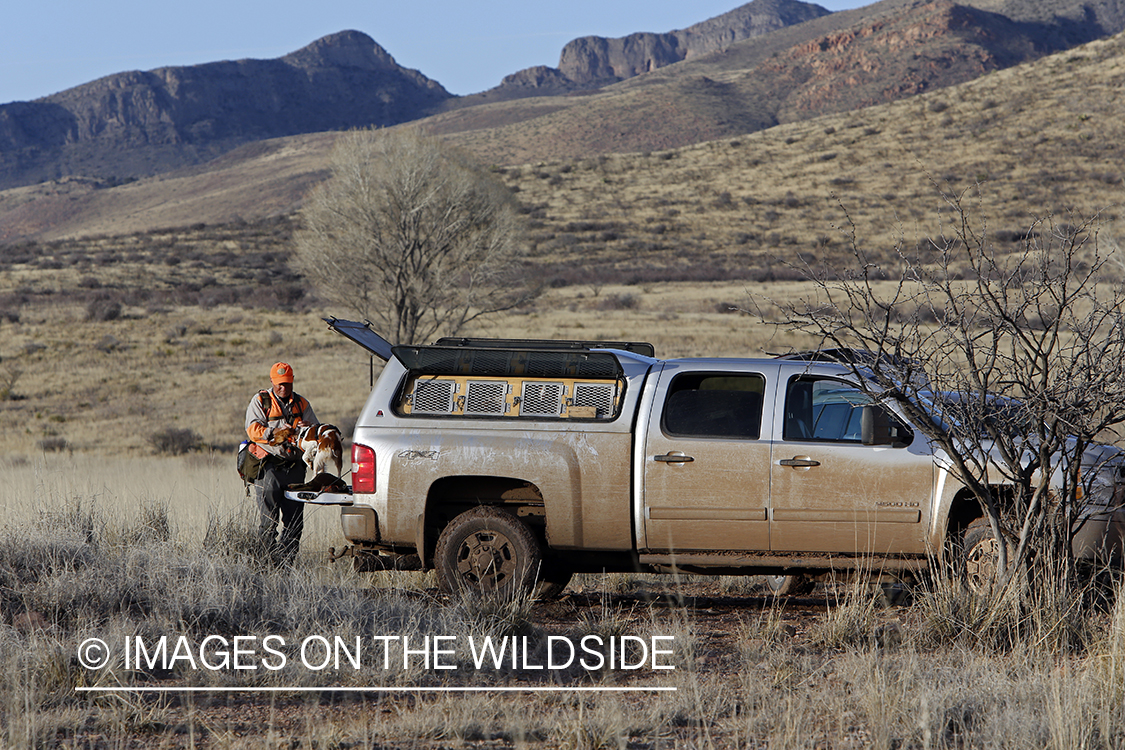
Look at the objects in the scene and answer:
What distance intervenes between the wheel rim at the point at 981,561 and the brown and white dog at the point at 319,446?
4.65 metres

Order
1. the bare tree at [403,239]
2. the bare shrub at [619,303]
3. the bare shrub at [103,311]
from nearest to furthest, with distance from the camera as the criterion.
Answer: the bare tree at [403,239] → the bare shrub at [103,311] → the bare shrub at [619,303]

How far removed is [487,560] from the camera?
690 centimetres

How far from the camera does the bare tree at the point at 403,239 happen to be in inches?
1142

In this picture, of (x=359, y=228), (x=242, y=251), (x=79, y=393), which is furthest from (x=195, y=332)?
(x=242, y=251)

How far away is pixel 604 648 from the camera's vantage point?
5.90 m

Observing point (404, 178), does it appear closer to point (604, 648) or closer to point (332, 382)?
point (332, 382)

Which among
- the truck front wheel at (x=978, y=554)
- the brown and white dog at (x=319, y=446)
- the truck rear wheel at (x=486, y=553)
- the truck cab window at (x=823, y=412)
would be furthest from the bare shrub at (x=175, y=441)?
the truck front wheel at (x=978, y=554)

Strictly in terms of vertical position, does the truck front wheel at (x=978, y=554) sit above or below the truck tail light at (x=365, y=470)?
below

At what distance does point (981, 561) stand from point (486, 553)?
331 centimetres

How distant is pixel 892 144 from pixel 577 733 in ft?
239

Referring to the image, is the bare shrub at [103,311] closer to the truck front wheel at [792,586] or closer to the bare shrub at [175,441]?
the bare shrub at [175,441]

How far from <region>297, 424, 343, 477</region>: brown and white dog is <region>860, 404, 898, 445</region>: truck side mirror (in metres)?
3.96

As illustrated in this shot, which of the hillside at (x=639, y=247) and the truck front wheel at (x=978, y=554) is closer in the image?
the truck front wheel at (x=978, y=554)

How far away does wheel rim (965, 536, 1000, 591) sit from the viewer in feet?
20.9
